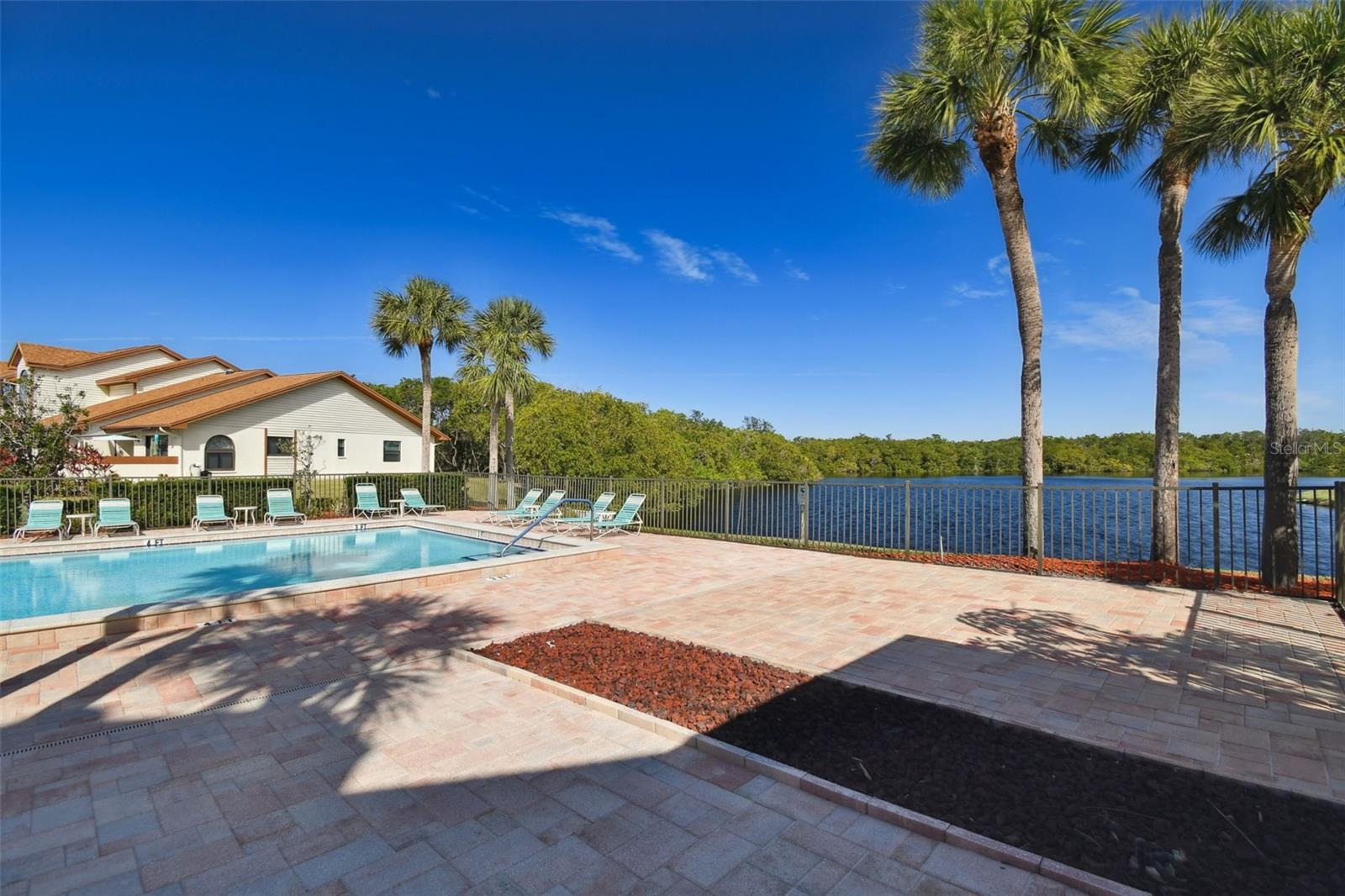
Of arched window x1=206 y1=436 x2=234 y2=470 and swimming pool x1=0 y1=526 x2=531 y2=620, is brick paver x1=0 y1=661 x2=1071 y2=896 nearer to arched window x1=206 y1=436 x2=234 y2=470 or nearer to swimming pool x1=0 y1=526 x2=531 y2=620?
swimming pool x1=0 y1=526 x2=531 y2=620

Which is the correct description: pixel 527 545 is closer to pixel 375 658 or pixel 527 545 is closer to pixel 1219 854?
pixel 375 658

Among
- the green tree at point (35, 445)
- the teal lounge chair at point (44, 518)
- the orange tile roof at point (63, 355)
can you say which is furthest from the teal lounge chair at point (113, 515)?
the orange tile roof at point (63, 355)

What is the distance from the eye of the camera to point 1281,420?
279 inches

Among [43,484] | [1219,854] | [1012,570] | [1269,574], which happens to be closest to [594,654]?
[1219,854]

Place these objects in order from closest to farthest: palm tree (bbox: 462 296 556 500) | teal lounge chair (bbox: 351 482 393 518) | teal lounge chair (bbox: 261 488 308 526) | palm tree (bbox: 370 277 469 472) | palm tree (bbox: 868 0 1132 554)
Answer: palm tree (bbox: 868 0 1132 554), teal lounge chair (bbox: 261 488 308 526), teal lounge chair (bbox: 351 482 393 518), palm tree (bbox: 462 296 556 500), palm tree (bbox: 370 277 469 472)

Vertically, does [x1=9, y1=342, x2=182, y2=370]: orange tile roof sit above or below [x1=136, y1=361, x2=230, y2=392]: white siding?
above

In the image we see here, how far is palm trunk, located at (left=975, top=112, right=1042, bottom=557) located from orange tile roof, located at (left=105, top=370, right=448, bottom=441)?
21957 mm

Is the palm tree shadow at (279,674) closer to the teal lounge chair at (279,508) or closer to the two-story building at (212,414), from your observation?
the teal lounge chair at (279,508)

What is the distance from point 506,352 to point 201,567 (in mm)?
12455

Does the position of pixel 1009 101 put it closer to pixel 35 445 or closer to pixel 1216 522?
pixel 1216 522

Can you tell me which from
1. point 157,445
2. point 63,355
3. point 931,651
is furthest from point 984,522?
point 63,355

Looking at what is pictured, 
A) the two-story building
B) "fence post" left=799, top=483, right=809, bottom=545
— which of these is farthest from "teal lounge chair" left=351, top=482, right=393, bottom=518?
"fence post" left=799, top=483, right=809, bottom=545

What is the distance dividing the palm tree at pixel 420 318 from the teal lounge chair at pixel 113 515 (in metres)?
11.0

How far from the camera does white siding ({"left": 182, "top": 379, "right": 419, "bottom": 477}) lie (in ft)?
64.0
